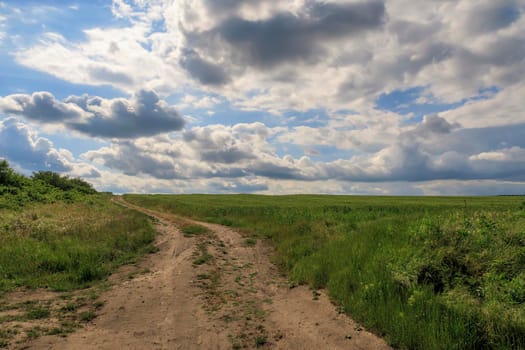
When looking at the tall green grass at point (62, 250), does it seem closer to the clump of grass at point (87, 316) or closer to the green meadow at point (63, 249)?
the green meadow at point (63, 249)

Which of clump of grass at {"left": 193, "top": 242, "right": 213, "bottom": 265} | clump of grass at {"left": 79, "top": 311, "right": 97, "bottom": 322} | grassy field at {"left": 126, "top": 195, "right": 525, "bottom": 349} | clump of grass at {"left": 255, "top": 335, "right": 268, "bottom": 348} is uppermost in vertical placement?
grassy field at {"left": 126, "top": 195, "right": 525, "bottom": 349}

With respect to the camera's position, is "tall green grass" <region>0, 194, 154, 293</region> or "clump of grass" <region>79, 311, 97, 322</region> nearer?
"clump of grass" <region>79, 311, 97, 322</region>

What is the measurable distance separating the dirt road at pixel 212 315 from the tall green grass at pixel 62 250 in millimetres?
1615

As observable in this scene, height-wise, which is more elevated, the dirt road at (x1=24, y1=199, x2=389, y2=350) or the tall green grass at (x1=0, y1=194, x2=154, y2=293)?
the tall green grass at (x1=0, y1=194, x2=154, y2=293)

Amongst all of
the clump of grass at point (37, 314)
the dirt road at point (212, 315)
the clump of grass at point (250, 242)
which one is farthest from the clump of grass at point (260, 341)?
the clump of grass at point (250, 242)

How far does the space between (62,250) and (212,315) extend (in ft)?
26.5

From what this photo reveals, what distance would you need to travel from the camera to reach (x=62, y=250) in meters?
12.4

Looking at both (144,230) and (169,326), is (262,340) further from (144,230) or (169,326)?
(144,230)

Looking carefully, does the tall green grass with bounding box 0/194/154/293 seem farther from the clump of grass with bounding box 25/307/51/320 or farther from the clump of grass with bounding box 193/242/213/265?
the clump of grass with bounding box 193/242/213/265

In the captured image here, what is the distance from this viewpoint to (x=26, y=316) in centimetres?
739

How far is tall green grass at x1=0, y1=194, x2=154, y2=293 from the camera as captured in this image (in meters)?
10.4

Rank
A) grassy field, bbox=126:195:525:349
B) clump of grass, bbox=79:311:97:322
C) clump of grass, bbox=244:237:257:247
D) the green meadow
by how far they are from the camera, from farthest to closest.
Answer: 1. clump of grass, bbox=244:237:257:247
2. the green meadow
3. clump of grass, bbox=79:311:97:322
4. grassy field, bbox=126:195:525:349

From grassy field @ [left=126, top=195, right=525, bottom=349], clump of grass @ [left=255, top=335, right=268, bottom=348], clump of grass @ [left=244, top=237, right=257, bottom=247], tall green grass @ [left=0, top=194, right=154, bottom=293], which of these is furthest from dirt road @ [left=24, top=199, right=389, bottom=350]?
clump of grass @ [left=244, top=237, right=257, bottom=247]

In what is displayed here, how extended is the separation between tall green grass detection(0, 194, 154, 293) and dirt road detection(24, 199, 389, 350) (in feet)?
5.30
